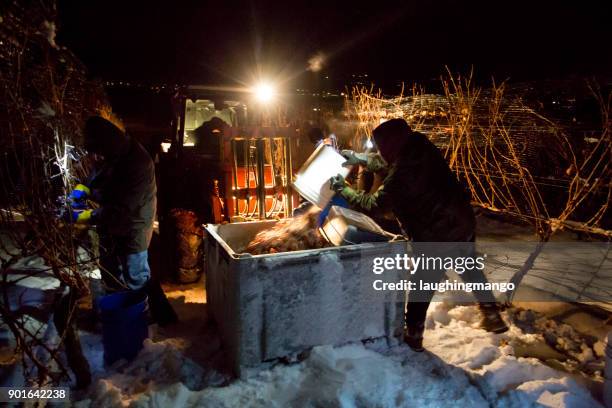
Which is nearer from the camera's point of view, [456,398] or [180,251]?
[456,398]

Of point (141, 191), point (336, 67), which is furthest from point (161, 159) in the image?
point (336, 67)


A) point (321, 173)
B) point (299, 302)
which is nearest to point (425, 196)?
point (321, 173)

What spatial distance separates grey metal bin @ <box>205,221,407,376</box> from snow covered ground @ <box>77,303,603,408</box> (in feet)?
0.60

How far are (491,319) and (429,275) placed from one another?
1.07 meters

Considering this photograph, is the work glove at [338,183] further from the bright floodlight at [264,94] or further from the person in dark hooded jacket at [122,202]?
the bright floodlight at [264,94]

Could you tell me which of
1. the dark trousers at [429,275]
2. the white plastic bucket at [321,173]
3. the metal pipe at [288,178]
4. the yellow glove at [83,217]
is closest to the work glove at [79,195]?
the yellow glove at [83,217]

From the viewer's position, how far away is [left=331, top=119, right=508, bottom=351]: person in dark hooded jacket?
394 cm

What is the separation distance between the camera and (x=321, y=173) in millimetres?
4301

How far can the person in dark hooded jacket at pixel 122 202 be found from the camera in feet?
14.0

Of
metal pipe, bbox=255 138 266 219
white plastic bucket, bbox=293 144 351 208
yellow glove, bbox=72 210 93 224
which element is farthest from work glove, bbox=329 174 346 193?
yellow glove, bbox=72 210 93 224

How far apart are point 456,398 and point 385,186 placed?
6.71 feet

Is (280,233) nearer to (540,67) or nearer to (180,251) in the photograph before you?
(180,251)

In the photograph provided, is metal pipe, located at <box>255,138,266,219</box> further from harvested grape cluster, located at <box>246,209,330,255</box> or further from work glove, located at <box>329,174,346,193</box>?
work glove, located at <box>329,174,346,193</box>

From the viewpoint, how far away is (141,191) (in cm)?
439
